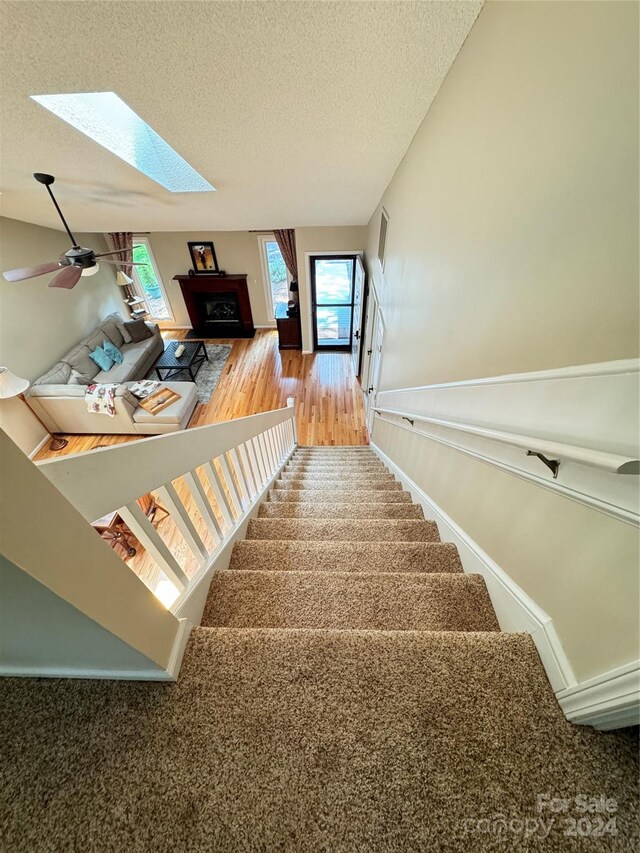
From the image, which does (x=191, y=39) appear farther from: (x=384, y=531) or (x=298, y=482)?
(x=298, y=482)

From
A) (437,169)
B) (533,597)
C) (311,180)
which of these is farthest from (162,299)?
(533,597)

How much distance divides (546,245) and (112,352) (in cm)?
615

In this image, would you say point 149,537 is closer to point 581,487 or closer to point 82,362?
point 581,487

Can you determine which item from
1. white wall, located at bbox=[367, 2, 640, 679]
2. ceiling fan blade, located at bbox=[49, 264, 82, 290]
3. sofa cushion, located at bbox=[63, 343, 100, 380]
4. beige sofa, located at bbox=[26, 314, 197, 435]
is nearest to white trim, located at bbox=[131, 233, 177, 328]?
beige sofa, located at bbox=[26, 314, 197, 435]

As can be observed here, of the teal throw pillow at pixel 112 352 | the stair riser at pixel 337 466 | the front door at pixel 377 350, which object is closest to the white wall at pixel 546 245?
the stair riser at pixel 337 466

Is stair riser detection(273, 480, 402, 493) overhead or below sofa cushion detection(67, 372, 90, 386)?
below

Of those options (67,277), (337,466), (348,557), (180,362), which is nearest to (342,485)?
(337,466)

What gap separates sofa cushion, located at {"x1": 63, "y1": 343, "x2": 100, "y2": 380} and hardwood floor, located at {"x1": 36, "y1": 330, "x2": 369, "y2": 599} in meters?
1.02

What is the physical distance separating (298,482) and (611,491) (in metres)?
2.31

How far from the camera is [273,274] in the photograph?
637 cm

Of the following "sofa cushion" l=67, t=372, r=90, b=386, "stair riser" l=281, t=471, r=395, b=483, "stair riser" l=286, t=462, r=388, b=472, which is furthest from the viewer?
"sofa cushion" l=67, t=372, r=90, b=386

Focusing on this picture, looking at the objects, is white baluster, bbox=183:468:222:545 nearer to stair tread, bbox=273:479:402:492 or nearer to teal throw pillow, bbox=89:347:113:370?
stair tread, bbox=273:479:402:492

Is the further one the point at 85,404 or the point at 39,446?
the point at 39,446

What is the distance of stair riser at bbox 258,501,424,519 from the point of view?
6.47ft
